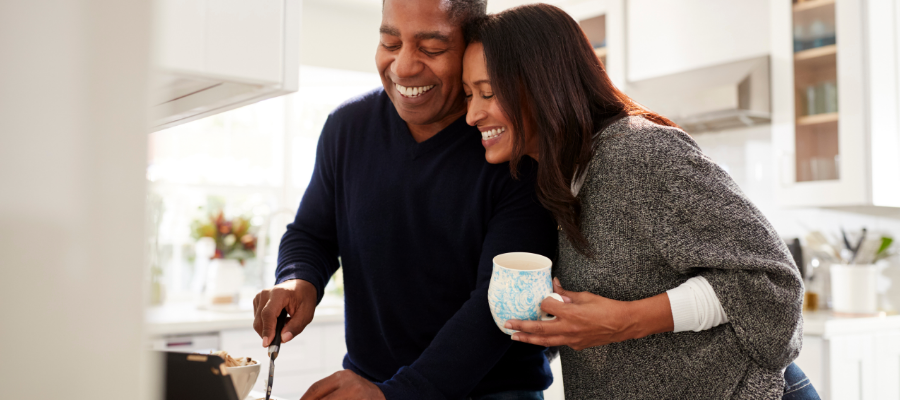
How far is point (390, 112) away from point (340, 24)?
269 cm

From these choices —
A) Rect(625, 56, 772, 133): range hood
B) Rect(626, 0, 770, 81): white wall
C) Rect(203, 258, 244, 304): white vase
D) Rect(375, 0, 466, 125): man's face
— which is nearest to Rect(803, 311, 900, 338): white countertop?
Rect(625, 56, 772, 133): range hood

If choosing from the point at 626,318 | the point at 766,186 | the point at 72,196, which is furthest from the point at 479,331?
the point at 766,186

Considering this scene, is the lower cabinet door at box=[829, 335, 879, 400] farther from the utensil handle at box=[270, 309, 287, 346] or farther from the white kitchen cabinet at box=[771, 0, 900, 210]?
the utensil handle at box=[270, 309, 287, 346]

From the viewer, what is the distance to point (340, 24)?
3.76 m

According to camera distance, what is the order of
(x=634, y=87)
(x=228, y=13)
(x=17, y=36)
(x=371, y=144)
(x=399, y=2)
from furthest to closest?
1. (x=634, y=87)
2. (x=371, y=144)
3. (x=399, y=2)
4. (x=228, y=13)
5. (x=17, y=36)

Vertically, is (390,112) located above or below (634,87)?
below

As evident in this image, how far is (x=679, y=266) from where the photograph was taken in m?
0.89

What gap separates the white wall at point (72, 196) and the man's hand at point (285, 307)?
80cm

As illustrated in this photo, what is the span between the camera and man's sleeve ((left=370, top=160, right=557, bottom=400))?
0.87 meters

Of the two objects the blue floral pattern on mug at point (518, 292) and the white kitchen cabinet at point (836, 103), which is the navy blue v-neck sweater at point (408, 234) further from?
the white kitchen cabinet at point (836, 103)

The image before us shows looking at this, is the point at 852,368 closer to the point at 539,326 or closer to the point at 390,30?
the point at 539,326

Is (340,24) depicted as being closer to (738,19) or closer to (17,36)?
(738,19)

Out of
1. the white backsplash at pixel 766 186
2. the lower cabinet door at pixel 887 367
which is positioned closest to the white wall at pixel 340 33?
the white backsplash at pixel 766 186

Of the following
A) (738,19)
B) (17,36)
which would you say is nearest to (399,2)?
(17,36)
